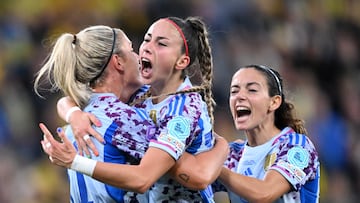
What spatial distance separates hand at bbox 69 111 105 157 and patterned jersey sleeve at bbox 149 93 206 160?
0.30 m

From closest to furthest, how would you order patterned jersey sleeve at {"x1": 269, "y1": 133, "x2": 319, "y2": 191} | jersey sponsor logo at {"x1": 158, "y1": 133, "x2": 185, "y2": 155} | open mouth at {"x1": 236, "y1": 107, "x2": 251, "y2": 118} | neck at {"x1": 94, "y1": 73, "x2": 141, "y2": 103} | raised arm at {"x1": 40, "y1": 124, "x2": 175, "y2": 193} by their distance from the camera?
raised arm at {"x1": 40, "y1": 124, "x2": 175, "y2": 193} < jersey sponsor logo at {"x1": 158, "y1": 133, "x2": 185, "y2": 155} < neck at {"x1": 94, "y1": 73, "x2": 141, "y2": 103} < patterned jersey sleeve at {"x1": 269, "y1": 133, "x2": 319, "y2": 191} < open mouth at {"x1": 236, "y1": 107, "x2": 251, "y2": 118}

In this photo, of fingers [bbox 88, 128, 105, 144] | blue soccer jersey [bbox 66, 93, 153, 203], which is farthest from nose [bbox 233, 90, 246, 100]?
fingers [bbox 88, 128, 105, 144]

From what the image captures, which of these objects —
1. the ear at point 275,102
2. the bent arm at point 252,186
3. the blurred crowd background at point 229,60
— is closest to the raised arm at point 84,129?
the bent arm at point 252,186

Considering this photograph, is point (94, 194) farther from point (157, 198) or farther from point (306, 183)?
point (306, 183)

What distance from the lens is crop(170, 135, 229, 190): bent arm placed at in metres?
5.28

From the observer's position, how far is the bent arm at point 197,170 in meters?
5.28

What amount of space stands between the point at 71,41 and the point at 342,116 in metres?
6.37

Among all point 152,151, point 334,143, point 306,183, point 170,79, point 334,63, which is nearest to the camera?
point 152,151

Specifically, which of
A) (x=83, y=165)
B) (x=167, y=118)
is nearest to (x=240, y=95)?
(x=167, y=118)

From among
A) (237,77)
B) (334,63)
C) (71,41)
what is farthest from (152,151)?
(334,63)

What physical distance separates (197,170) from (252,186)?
1.71ft

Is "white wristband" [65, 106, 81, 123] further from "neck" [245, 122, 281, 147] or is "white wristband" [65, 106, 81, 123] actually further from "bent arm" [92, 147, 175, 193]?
"neck" [245, 122, 281, 147]

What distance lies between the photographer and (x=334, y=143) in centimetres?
1111

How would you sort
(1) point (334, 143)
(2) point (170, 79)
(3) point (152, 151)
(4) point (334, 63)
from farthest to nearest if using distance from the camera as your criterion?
(4) point (334, 63) → (1) point (334, 143) → (2) point (170, 79) → (3) point (152, 151)
